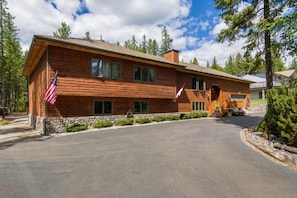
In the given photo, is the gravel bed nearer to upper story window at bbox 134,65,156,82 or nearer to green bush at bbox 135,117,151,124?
green bush at bbox 135,117,151,124

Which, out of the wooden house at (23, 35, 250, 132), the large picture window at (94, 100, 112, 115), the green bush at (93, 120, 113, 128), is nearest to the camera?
the wooden house at (23, 35, 250, 132)

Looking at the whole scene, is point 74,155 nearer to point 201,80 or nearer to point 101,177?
point 101,177

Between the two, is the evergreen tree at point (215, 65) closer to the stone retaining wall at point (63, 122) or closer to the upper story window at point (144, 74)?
the upper story window at point (144, 74)

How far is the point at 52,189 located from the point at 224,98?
26.5 meters

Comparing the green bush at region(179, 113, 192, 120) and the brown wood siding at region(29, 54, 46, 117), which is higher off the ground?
the brown wood siding at region(29, 54, 46, 117)

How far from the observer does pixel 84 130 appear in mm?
13859

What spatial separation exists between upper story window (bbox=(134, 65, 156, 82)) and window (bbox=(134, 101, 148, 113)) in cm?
220

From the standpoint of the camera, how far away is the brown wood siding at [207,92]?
2208 cm

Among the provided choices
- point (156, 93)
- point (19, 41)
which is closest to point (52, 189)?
point (156, 93)

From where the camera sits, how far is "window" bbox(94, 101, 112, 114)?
15.5 m

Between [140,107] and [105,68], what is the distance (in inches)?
199

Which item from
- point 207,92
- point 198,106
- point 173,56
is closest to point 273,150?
point 173,56

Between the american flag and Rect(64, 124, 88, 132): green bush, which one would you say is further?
Rect(64, 124, 88, 132): green bush

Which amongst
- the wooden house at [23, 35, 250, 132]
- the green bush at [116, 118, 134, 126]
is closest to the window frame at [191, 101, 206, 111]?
the wooden house at [23, 35, 250, 132]
